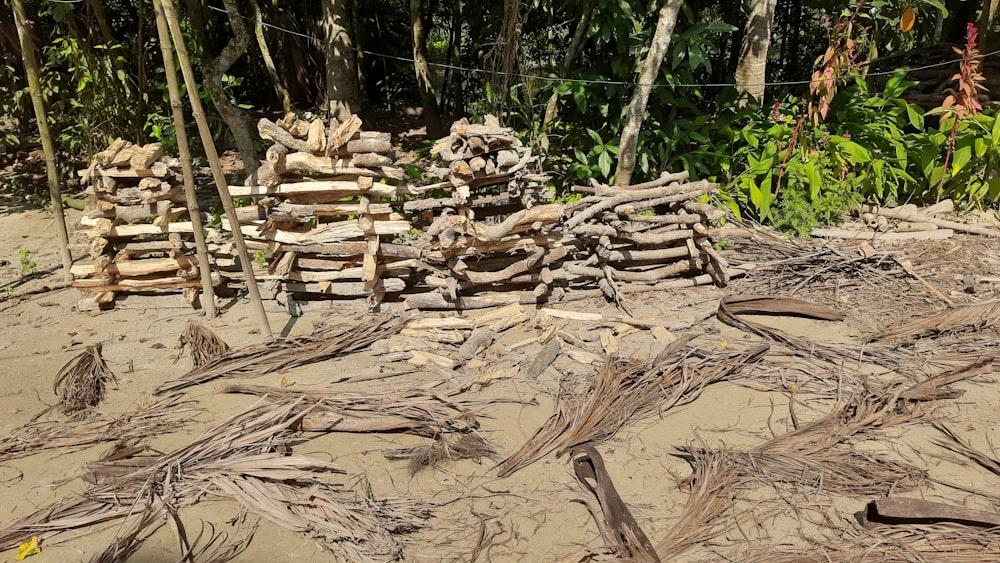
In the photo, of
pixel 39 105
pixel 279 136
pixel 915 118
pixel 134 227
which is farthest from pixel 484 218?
pixel 915 118

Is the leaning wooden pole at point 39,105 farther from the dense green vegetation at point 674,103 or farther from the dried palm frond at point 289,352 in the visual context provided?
the dried palm frond at point 289,352

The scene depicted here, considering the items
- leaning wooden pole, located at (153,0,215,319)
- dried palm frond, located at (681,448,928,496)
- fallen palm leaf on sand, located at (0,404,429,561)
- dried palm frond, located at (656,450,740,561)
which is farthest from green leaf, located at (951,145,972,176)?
leaning wooden pole, located at (153,0,215,319)

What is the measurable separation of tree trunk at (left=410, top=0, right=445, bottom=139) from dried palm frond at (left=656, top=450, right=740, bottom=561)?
686 centimetres

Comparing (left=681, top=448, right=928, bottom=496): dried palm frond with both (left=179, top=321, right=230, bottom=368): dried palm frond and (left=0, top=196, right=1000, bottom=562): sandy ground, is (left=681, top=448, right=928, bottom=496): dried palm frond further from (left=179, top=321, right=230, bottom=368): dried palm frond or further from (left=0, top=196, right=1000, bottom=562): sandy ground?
(left=179, top=321, right=230, bottom=368): dried palm frond

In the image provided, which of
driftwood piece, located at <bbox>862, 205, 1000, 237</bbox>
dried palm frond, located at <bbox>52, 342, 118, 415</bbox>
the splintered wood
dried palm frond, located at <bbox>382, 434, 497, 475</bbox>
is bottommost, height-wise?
dried palm frond, located at <bbox>382, 434, 497, 475</bbox>

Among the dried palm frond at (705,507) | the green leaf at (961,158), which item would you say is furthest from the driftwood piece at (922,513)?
the green leaf at (961,158)

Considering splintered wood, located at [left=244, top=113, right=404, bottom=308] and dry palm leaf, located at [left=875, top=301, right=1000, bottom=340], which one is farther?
splintered wood, located at [left=244, top=113, right=404, bottom=308]

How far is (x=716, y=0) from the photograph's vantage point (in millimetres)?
10125

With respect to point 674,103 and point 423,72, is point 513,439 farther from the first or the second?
point 423,72

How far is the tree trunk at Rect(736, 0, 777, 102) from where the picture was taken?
26.4 ft

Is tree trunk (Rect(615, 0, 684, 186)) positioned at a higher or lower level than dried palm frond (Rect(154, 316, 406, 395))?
higher

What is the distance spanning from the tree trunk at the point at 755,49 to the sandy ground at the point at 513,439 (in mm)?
3165

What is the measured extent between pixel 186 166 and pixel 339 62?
3.86 m

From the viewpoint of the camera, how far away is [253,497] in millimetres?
3670
